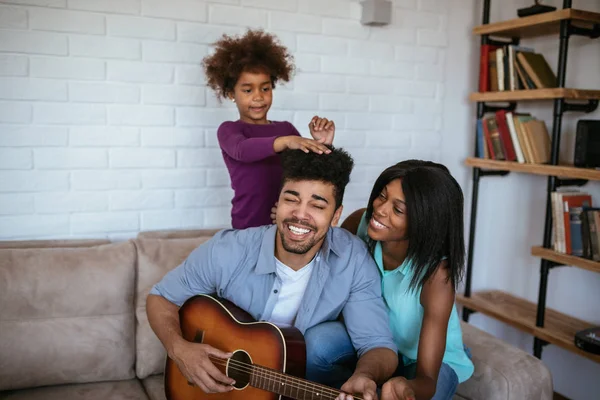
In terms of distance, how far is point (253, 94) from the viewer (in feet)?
7.13

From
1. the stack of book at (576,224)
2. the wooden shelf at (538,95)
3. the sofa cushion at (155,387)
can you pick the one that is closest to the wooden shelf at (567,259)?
the stack of book at (576,224)

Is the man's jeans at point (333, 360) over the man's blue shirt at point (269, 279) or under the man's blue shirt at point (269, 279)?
under

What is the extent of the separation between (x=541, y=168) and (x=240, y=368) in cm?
172

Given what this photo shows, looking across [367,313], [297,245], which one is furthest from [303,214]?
[367,313]

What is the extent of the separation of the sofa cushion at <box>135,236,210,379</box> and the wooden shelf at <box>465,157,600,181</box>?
1516mm

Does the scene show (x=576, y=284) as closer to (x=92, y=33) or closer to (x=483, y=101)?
(x=483, y=101)

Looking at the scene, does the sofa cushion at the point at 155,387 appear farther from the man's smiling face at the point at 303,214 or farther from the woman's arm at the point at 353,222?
the woman's arm at the point at 353,222

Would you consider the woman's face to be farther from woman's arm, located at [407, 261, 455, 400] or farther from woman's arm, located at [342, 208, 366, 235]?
woman's arm, located at [342, 208, 366, 235]

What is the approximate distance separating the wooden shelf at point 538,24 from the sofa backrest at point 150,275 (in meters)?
1.72

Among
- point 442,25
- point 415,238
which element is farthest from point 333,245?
point 442,25

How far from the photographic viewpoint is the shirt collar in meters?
1.71

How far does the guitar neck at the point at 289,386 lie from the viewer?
1.38 meters

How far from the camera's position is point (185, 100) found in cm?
251

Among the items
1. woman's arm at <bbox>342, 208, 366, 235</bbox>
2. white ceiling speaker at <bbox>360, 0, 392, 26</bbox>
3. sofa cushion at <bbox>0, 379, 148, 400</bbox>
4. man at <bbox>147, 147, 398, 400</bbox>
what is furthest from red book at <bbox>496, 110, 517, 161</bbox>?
sofa cushion at <bbox>0, 379, 148, 400</bbox>
